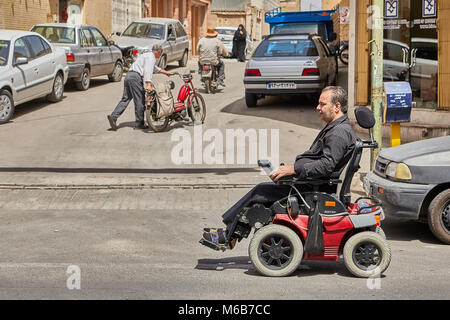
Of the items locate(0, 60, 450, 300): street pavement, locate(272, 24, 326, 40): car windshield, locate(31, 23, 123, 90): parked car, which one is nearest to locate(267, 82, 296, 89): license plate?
locate(0, 60, 450, 300): street pavement

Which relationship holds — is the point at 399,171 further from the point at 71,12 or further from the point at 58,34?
the point at 71,12

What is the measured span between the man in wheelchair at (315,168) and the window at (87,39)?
49.6 ft

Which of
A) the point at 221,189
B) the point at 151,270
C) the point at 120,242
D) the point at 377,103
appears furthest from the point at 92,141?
the point at 151,270

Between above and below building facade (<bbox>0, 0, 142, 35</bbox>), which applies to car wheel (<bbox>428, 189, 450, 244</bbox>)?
below

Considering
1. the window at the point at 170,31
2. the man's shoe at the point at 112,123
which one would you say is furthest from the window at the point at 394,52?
the window at the point at 170,31

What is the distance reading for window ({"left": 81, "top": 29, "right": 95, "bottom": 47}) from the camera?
20.8 meters

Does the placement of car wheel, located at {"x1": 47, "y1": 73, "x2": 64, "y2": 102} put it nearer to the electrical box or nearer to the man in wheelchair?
the electrical box

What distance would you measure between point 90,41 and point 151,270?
15.5 m

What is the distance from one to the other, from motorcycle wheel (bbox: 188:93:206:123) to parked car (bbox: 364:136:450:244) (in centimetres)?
801

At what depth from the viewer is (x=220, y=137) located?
48.3 ft

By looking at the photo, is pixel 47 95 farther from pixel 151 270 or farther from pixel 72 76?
pixel 151 270

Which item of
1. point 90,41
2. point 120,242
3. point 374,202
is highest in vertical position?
point 90,41
